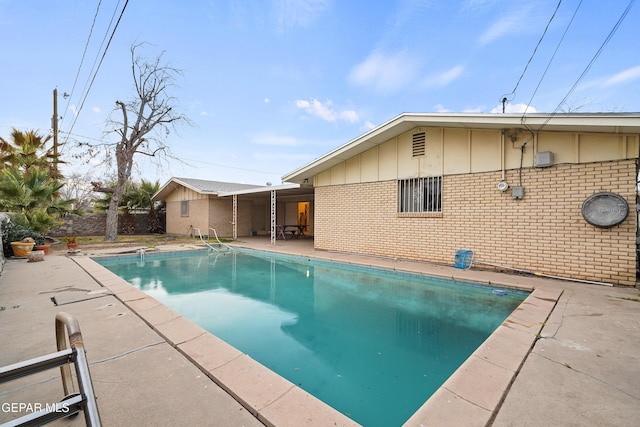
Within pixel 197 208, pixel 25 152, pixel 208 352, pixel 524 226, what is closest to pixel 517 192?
pixel 524 226

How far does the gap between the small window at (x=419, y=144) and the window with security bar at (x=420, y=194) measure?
2.37ft

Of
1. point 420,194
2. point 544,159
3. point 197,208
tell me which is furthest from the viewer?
point 197,208

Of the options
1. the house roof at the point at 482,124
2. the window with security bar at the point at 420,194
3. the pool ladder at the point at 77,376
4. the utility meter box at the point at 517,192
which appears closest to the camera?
the pool ladder at the point at 77,376

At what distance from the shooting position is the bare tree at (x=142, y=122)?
1373cm

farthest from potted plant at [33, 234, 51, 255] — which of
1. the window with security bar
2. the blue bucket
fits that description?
the blue bucket

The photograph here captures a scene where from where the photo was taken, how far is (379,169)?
8648mm

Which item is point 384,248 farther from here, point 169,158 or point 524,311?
point 169,158

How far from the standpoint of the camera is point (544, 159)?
5.79 meters

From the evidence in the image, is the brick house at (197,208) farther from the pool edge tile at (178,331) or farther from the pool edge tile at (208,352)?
→ the pool edge tile at (208,352)

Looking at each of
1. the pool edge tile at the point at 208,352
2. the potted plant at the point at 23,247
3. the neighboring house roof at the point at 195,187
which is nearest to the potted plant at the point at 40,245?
the potted plant at the point at 23,247

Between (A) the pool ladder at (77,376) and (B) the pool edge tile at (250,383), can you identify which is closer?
(A) the pool ladder at (77,376)

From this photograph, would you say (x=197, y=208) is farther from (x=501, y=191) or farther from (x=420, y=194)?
(x=501, y=191)

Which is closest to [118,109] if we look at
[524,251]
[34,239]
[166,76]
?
[166,76]

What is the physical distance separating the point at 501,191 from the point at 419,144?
2.39 meters
